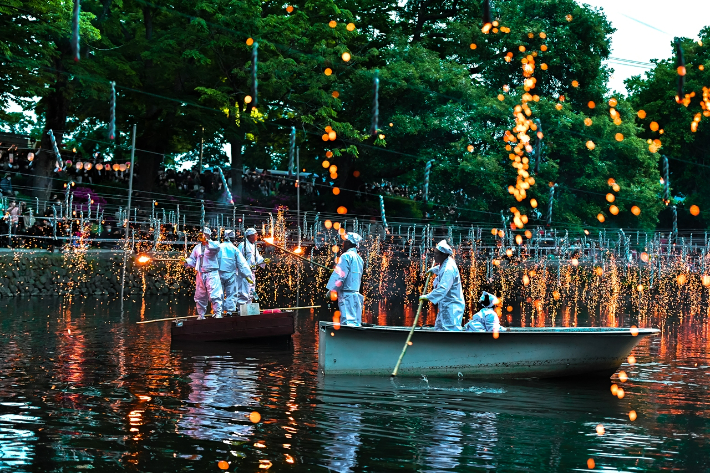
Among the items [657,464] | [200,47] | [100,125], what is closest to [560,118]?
[200,47]

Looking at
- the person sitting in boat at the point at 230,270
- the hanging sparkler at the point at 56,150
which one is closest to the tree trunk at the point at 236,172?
the hanging sparkler at the point at 56,150

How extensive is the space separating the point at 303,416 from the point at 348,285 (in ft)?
14.3

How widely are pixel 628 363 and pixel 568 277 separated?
23596 millimetres

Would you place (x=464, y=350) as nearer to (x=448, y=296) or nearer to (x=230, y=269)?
(x=448, y=296)

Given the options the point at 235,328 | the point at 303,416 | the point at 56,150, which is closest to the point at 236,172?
the point at 56,150

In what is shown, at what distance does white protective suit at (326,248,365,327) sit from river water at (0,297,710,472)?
1.07m

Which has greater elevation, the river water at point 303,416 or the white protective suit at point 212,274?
the white protective suit at point 212,274

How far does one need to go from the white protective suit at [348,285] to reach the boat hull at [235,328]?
10.6ft

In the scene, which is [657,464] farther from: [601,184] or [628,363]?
[601,184]

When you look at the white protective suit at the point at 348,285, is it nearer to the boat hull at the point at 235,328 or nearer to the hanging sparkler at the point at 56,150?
the boat hull at the point at 235,328

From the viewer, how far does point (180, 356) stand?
16.9 meters

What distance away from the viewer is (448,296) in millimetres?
14922

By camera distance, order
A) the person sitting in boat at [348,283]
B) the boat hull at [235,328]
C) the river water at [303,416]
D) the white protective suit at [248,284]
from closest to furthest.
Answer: the river water at [303,416]
the person sitting in boat at [348,283]
the boat hull at [235,328]
the white protective suit at [248,284]

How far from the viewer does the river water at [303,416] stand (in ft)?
30.5
